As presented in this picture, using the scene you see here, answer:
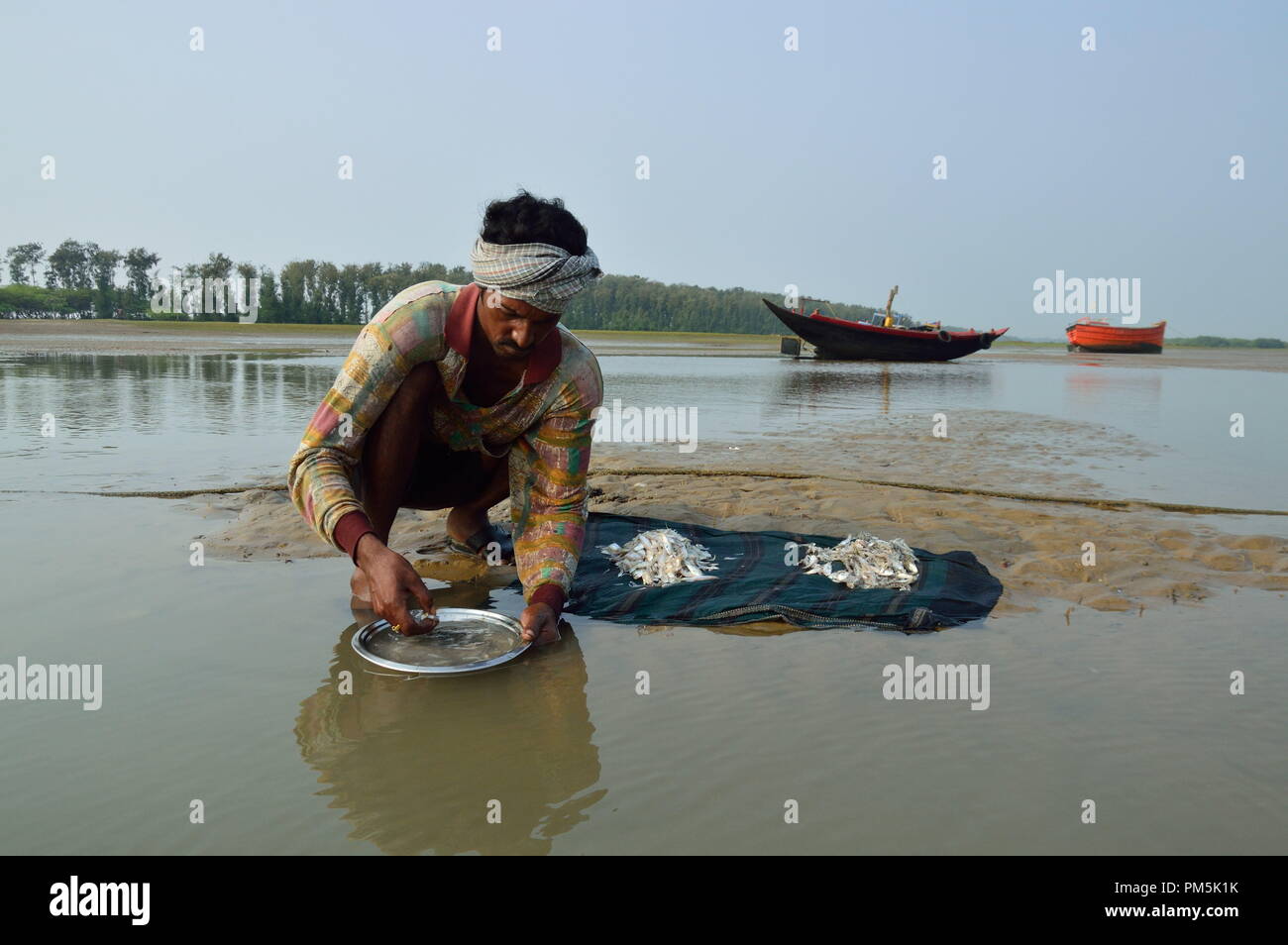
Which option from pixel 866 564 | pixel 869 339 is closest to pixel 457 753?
pixel 866 564

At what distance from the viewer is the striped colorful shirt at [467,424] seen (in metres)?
2.85

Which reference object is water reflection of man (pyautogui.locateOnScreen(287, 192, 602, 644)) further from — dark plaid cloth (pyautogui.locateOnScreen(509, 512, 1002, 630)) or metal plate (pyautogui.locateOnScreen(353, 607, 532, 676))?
dark plaid cloth (pyautogui.locateOnScreen(509, 512, 1002, 630))

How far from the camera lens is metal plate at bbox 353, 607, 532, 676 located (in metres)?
2.59

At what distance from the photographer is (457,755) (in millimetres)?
2178

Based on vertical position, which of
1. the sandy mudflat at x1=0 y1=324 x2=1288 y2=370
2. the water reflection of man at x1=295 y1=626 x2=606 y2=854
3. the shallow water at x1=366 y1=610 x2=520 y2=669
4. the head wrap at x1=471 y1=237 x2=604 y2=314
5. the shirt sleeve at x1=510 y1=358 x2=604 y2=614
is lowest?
the water reflection of man at x1=295 y1=626 x2=606 y2=854

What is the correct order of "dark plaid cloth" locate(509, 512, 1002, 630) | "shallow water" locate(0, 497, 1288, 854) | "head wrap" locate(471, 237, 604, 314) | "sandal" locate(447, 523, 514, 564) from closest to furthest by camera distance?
"shallow water" locate(0, 497, 1288, 854), "head wrap" locate(471, 237, 604, 314), "dark plaid cloth" locate(509, 512, 1002, 630), "sandal" locate(447, 523, 514, 564)

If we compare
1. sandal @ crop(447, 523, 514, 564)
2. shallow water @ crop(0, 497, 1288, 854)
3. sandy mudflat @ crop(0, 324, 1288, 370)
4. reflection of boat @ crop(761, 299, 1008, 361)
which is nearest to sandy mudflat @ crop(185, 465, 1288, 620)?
sandal @ crop(447, 523, 514, 564)

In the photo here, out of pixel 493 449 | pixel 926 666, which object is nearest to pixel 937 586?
pixel 926 666

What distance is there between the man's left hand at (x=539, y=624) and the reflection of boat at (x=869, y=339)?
79.4 ft

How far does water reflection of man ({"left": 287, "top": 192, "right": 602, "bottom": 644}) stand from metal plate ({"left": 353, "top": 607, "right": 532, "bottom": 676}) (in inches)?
3.9

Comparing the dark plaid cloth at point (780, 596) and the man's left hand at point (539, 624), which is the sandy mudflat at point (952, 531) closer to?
the dark plaid cloth at point (780, 596)

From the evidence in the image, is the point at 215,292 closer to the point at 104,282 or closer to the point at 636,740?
the point at 104,282

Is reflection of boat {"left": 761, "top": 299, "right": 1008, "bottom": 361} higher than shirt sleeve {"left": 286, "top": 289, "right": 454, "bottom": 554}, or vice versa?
reflection of boat {"left": 761, "top": 299, "right": 1008, "bottom": 361}

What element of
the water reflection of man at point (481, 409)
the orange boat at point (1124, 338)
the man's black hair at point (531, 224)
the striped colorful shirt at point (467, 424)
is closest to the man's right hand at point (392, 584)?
the water reflection of man at point (481, 409)
